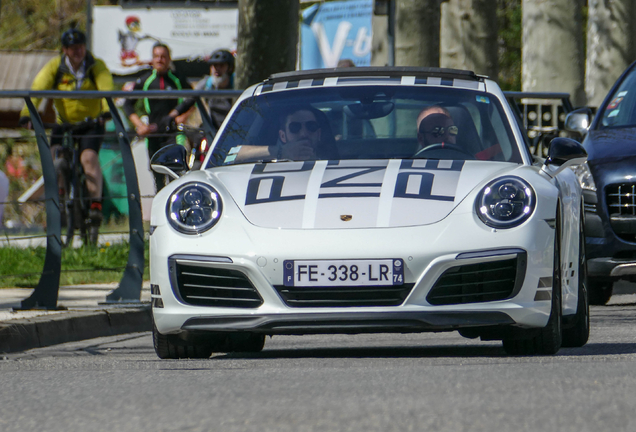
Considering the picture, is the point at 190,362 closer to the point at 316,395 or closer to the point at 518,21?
the point at 316,395

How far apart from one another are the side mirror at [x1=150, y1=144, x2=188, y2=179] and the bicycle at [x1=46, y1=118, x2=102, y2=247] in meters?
2.37

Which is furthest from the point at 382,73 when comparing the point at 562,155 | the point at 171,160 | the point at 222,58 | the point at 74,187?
the point at 222,58

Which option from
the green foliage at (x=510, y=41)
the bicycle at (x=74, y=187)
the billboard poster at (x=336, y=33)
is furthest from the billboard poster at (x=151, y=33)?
the bicycle at (x=74, y=187)

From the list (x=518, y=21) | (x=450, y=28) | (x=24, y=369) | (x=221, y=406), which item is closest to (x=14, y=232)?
(x=24, y=369)

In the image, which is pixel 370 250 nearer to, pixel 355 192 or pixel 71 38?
pixel 355 192

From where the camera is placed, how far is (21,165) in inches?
415

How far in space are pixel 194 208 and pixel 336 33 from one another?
66.0 ft

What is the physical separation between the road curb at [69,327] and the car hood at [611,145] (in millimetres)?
3166

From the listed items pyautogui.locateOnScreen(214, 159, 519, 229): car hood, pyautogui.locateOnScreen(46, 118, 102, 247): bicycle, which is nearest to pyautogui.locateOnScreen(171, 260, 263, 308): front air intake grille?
pyautogui.locateOnScreen(214, 159, 519, 229): car hood

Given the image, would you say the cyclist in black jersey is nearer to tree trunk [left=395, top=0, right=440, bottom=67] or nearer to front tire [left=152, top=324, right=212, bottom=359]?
tree trunk [left=395, top=0, right=440, bottom=67]

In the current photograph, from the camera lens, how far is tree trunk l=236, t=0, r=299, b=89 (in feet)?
35.0

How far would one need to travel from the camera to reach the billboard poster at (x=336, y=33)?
25281 mm

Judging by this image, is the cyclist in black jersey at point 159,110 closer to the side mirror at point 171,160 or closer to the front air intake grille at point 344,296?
the side mirror at point 171,160

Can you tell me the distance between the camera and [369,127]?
664 centimetres
